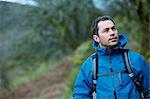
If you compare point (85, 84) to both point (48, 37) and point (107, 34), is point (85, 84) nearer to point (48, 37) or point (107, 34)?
point (107, 34)

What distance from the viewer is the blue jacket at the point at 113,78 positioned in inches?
183

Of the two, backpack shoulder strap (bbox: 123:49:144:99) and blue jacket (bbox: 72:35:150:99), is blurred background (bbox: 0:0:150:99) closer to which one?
blue jacket (bbox: 72:35:150:99)

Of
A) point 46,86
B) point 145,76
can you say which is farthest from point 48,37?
point 145,76

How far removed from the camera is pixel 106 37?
191 inches

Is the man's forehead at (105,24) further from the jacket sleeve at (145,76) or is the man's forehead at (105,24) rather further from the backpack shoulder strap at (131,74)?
the jacket sleeve at (145,76)

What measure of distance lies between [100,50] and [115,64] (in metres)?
0.22

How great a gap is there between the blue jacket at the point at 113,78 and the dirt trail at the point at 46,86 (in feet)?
37.5

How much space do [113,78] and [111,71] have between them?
0.25ft

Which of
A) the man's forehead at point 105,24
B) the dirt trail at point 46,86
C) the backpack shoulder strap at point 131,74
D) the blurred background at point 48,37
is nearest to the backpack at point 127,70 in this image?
the backpack shoulder strap at point 131,74

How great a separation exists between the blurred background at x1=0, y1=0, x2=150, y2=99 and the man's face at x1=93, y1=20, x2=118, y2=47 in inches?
353

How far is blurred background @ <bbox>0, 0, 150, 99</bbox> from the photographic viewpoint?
15.6 meters

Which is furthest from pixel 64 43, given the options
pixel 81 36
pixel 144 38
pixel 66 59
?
pixel 144 38

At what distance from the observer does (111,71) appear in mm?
4703

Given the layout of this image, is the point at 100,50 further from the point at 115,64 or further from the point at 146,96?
the point at 146,96
